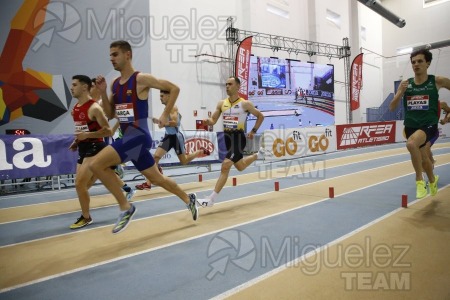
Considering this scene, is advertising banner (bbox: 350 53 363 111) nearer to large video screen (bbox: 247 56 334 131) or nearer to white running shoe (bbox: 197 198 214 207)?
large video screen (bbox: 247 56 334 131)

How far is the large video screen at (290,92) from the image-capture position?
53.7 feet

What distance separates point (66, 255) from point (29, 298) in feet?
3.17

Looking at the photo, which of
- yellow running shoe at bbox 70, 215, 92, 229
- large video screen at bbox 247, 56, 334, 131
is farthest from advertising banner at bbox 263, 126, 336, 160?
yellow running shoe at bbox 70, 215, 92, 229

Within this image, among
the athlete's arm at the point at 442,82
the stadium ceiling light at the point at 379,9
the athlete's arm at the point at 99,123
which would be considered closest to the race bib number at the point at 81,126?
the athlete's arm at the point at 99,123

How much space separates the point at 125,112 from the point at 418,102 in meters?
4.49

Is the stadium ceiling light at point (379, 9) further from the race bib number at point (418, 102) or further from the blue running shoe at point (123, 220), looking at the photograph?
the blue running shoe at point (123, 220)

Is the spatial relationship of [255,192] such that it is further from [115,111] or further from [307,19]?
[307,19]

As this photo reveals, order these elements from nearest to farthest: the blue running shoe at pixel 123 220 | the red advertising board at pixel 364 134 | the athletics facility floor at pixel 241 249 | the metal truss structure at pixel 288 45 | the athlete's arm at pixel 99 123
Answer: the athletics facility floor at pixel 241 249 → the blue running shoe at pixel 123 220 → the athlete's arm at pixel 99 123 → the metal truss structure at pixel 288 45 → the red advertising board at pixel 364 134

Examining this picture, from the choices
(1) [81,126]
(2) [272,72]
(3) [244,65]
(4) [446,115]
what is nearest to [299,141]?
(3) [244,65]

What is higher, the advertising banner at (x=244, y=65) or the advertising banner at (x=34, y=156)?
the advertising banner at (x=244, y=65)

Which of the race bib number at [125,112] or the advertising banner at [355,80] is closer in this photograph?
the race bib number at [125,112]

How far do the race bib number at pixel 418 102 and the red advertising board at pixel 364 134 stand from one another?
35.6 ft

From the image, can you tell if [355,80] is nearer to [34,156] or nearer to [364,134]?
[364,134]

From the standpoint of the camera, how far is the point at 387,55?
29078 millimetres
